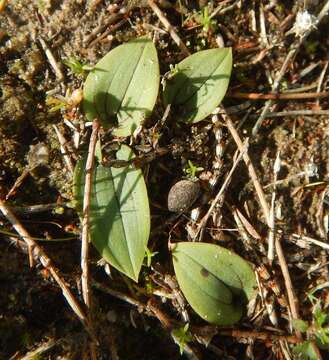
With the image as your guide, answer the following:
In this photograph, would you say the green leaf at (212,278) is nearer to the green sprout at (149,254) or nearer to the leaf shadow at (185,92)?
the green sprout at (149,254)

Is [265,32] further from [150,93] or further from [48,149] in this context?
[48,149]

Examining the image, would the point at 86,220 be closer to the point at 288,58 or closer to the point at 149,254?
the point at 149,254

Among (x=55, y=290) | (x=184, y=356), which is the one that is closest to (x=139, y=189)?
(x=55, y=290)

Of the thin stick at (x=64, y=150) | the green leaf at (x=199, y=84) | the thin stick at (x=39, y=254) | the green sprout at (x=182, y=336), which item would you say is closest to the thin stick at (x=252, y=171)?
the green leaf at (x=199, y=84)

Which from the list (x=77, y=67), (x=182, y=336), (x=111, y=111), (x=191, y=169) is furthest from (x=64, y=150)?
(x=182, y=336)

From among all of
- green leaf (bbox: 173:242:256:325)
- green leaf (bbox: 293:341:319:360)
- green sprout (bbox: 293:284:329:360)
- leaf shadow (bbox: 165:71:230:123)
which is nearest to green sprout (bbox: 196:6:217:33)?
leaf shadow (bbox: 165:71:230:123)

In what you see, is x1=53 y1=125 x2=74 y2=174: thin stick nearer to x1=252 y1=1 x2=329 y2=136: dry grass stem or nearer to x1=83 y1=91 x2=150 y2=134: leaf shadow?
x1=83 y1=91 x2=150 y2=134: leaf shadow
